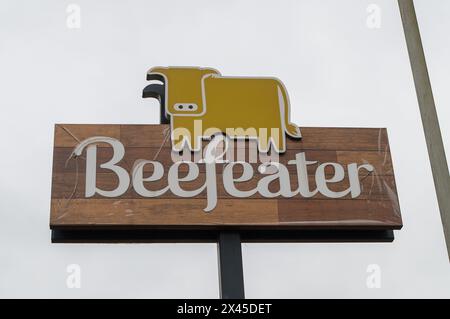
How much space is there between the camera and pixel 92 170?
7453 mm

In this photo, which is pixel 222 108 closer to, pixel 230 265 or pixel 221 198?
pixel 221 198

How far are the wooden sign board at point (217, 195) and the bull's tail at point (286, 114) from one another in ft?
0.28

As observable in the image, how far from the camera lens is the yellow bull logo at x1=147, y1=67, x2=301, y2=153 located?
7.78 meters

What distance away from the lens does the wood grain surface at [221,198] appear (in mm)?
7203

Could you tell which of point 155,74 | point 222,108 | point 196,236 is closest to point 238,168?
point 222,108

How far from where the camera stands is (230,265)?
22.8ft

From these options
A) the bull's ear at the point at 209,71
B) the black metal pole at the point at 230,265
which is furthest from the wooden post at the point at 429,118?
the bull's ear at the point at 209,71

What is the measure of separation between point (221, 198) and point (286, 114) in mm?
1172

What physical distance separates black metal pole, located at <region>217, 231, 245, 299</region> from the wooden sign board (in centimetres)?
11

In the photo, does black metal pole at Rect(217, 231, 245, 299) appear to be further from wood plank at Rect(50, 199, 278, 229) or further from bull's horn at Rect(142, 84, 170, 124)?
bull's horn at Rect(142, 84, 170, 124)

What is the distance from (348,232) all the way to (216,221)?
Result: 1.23 meters
